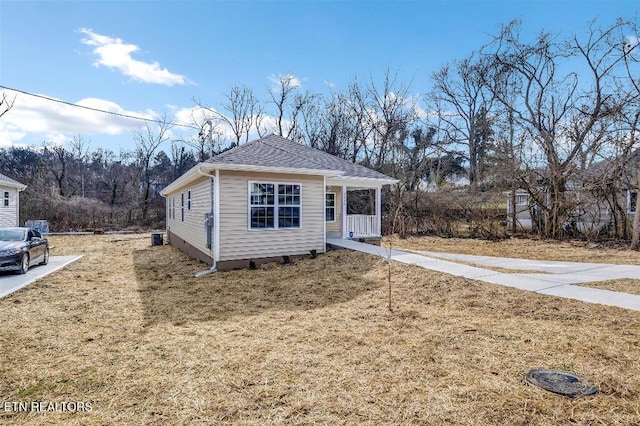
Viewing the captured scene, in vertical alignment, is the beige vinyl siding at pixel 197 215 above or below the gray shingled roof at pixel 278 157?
below

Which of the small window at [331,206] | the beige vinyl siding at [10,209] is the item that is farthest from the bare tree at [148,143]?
the small window at [331,206]

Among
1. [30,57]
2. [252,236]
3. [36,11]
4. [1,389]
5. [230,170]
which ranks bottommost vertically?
[1,389]

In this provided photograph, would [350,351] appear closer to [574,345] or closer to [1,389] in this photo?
[574,345]

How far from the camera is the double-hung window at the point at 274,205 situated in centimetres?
967

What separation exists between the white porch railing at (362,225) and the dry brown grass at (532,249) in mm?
1383

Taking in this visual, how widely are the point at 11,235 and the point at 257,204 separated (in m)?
6.62

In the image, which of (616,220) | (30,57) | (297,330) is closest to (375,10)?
(30,57)

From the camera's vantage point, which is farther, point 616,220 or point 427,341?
point 616,220

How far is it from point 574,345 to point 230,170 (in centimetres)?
788

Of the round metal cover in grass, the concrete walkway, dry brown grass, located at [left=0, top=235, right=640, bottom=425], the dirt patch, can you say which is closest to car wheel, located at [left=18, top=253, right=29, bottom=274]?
dry brown grass, located at [left=0, top=235, right=640, bottom=425]

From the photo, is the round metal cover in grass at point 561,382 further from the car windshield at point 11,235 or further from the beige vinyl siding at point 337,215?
the car windshield at point 11,235

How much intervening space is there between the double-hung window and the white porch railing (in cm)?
321

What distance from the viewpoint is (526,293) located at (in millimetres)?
5938

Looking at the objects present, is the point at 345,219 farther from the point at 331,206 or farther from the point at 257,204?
the point at 257,204
